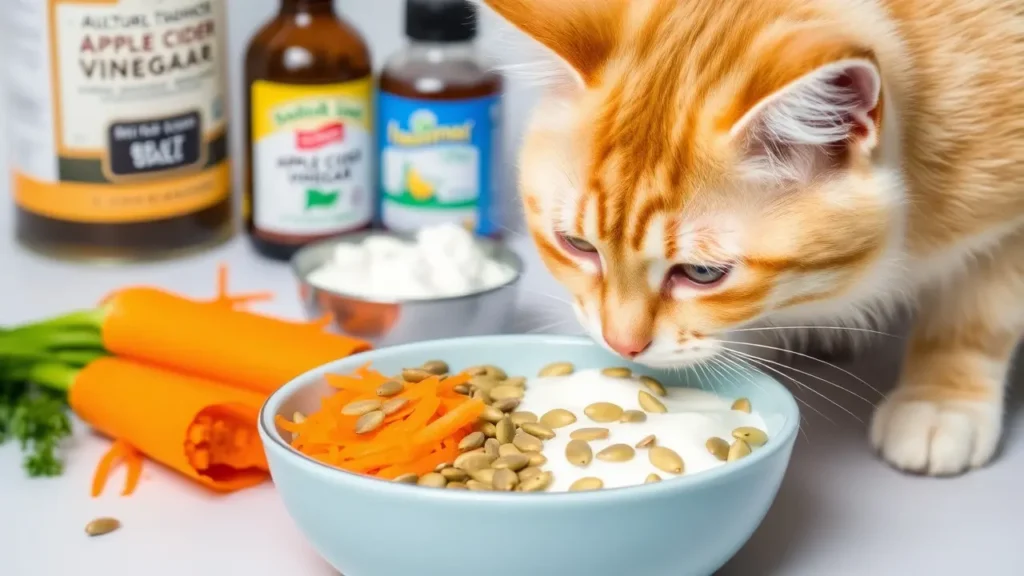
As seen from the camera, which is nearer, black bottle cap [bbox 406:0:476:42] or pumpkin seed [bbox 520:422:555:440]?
pumpkin seed [bbox 520:422:555:440]

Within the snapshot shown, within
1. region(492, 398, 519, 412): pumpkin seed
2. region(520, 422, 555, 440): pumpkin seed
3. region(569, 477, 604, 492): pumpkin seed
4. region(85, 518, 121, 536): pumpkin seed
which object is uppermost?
region(569, 477, 604, 492): pumpkin seed

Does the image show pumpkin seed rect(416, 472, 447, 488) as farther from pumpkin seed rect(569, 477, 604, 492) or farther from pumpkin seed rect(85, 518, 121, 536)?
pumpkin seed rect(85, 518, 121, 536)

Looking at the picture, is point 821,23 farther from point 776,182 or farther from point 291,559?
point 291,559

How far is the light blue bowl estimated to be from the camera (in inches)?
32.1

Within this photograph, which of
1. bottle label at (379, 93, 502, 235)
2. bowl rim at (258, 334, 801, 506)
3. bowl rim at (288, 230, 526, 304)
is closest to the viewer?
bowl rim at (258, 334, 801, 506)

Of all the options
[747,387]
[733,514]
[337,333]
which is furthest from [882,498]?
[337,333]

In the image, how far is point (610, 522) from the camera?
2.70ft

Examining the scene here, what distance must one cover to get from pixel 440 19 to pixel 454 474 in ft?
2.80

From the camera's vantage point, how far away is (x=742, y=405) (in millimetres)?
1039

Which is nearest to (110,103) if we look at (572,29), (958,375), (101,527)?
(101,527)

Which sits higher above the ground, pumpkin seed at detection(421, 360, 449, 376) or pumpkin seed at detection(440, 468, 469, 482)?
pumpkin seed at detection(440, 468, 469, 482)

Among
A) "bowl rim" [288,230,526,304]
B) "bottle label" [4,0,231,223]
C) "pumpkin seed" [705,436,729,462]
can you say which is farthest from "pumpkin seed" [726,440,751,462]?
"bottle label" [4,0,231,223]

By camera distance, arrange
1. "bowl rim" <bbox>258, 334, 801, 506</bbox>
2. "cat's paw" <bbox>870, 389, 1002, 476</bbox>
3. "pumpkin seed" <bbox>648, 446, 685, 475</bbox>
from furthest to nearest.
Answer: "cat's paw" <bbox>870, 389, 1002, 476</bbox> < "pumpkin seed" <bbox>648, 446, 685, 475</bbox> < "bowl rim" <bbox>258, 334, 801, 506</bbox>

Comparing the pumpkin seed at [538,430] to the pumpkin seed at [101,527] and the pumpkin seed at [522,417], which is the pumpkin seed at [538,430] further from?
the pumpkin seed at [101,527]
